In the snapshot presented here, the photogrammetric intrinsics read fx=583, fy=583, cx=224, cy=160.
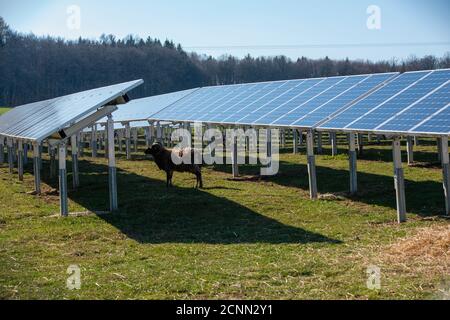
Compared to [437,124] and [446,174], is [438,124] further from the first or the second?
[446,174]

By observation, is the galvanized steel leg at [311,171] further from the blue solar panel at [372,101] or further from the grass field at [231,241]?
the blue solar panel at [372,101]

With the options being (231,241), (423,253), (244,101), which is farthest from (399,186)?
(244,101)

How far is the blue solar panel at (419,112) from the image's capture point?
13164mm

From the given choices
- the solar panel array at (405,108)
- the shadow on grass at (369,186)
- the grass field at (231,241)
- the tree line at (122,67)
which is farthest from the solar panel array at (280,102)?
the tree line at (122,67)

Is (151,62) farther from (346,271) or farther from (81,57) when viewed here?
(346,271)

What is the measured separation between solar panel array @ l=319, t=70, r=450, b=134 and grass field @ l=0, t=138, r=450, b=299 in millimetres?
1927

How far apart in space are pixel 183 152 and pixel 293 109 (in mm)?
4359

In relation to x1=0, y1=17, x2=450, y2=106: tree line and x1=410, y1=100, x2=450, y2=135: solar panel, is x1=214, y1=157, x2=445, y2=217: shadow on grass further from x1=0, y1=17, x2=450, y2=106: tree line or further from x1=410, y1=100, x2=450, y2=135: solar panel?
x1=0, y1=17, x2=450, y2=106: tree line

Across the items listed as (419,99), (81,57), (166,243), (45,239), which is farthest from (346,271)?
(81,57)

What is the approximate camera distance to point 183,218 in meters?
13.2

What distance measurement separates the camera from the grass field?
24.9 ft

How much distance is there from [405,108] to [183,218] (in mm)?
6124

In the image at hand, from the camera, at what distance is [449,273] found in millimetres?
7816

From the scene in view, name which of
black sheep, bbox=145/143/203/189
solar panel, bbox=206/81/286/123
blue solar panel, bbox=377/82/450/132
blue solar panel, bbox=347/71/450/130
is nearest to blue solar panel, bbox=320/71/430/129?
blue solar panel, bbox=347/71/450/130
